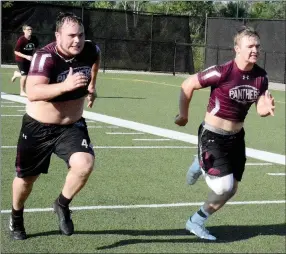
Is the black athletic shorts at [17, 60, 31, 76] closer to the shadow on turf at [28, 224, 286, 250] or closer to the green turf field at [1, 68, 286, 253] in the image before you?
the green turf field at [1, 68, 286, 253]

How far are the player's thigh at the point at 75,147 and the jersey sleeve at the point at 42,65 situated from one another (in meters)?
0.56

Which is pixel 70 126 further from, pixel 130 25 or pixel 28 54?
pixel 130 25

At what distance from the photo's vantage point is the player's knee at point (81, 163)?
19.3 feet

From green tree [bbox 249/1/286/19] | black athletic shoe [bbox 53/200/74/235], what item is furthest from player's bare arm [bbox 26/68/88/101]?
green tree [bbox 249/1/286/19]

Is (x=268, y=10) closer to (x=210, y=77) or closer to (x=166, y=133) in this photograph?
(x=166, y=133)

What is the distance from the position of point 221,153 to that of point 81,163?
1.39m

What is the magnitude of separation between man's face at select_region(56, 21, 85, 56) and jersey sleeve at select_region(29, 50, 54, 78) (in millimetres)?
161

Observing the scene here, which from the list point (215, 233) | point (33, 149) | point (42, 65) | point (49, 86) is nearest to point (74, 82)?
point (49, 86)

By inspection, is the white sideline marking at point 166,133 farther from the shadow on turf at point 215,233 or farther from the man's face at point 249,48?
the man's face at point 249,48

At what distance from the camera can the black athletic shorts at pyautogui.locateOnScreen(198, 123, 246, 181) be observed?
21.3 ft

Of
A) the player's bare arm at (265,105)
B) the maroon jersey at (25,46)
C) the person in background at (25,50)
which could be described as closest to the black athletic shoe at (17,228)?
the player's bare arm at (265,105)

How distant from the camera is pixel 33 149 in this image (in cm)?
605

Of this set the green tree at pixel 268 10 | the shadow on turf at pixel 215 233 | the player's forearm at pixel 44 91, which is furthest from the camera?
the green tree at pixel 268 10

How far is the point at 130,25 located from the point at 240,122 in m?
26.8
